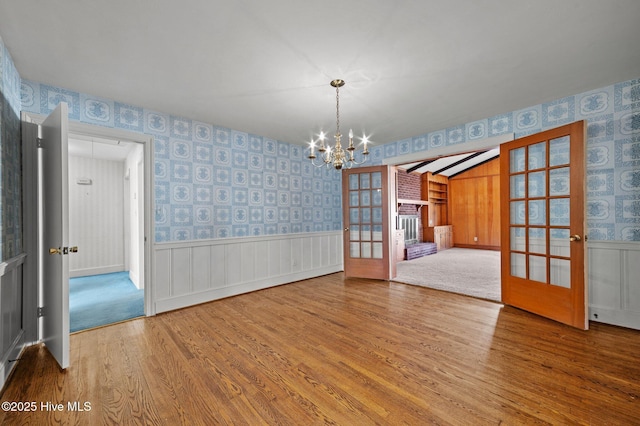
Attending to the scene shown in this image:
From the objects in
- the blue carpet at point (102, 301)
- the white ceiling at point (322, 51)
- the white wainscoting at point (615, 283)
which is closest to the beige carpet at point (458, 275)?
the white wainscoting at point (615, 283)

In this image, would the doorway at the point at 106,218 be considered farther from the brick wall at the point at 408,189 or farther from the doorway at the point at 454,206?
the brick wall at the point at 408,189

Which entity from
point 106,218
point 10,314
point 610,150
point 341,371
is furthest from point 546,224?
point 106,218

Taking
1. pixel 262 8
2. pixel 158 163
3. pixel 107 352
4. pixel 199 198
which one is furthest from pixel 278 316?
pixel 262 8

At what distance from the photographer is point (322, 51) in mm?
2109

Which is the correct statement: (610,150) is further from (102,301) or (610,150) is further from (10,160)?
(102,301)

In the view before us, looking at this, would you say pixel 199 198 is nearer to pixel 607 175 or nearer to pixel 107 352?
pixel 107 352

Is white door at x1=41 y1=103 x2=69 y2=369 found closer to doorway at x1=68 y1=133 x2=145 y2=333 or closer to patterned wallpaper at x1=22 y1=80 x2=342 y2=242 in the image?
patterned wallpaper at x1=22 y1=80 x2=342 y2=242

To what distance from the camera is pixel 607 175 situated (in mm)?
2836

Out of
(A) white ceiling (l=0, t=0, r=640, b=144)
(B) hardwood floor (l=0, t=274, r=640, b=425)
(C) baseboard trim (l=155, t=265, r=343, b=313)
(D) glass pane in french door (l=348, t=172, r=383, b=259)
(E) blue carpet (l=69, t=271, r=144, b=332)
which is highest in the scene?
(A) white ceiling (l=0, t=0, r=640, b=144)

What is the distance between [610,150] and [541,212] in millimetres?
877

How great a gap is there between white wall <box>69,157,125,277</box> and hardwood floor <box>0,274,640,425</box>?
367 centimetres

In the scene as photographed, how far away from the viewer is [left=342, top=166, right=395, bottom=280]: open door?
4.67 m

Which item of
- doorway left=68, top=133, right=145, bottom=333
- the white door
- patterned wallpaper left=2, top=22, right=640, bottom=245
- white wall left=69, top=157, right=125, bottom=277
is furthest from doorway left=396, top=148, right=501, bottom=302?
white wall left=69, top=157, right=125, bottom=277

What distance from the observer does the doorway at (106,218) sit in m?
4.47
